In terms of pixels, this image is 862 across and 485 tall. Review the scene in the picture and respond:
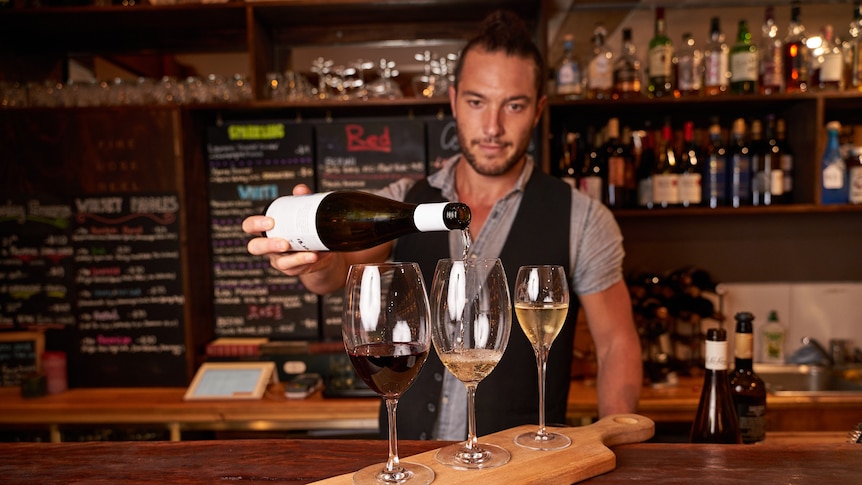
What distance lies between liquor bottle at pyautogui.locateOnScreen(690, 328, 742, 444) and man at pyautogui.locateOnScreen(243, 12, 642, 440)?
1.16ft

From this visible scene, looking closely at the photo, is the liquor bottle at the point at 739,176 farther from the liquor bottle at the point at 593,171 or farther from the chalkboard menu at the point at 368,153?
the chalkboard menu at the point at 368,153

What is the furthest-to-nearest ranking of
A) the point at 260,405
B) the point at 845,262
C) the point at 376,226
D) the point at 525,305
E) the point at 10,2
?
the point at 845,262, the point at 10,2, the point at 260,405, the point at 376,226, the point at 525,305

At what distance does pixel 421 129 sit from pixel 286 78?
1.87 feet

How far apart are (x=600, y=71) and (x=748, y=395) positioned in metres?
1.57

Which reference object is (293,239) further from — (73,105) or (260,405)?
(73,105)

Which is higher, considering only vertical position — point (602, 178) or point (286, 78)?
point (286, 78)

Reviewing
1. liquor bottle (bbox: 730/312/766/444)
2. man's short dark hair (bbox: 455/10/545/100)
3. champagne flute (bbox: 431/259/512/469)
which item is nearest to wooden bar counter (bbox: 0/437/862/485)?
champagne flute (bbox: 431/259/512/469)

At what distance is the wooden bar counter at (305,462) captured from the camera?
0.77 metres

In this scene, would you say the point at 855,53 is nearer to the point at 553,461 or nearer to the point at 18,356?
the point at 553,461

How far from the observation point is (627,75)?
2.43m

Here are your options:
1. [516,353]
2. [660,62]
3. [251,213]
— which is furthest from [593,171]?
[251,213]

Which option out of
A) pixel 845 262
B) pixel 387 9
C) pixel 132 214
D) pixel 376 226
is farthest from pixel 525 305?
pixel 845 262

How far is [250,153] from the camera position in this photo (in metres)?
2.58

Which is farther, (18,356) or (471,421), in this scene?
(18,356)
